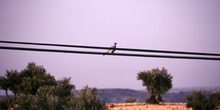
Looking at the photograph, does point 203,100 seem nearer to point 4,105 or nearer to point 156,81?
point 156,81

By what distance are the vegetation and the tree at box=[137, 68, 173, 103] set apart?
15.0 meters

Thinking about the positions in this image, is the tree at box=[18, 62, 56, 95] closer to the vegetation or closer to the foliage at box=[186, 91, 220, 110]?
the vegetation

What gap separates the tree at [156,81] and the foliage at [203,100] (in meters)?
14.4

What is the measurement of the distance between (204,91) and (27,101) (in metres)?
21.3

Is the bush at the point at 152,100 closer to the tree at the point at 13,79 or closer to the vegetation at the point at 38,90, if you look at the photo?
the vegetation at the point at 38,90

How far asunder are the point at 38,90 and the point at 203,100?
19.1 m

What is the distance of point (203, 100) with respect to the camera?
99.0 ft

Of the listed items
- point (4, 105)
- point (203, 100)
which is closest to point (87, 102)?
point (203, 100)

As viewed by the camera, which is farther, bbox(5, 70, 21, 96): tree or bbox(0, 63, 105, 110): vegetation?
bbox(5, 70, 21, 96): tree

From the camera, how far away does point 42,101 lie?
25.0 metres

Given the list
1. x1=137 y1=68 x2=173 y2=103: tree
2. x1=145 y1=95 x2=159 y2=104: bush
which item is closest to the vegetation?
x1=145 y1=95 x2=159 y2=104: bush

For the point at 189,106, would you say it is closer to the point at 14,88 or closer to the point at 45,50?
the point at 14,88

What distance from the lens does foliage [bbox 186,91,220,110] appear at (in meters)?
29.8

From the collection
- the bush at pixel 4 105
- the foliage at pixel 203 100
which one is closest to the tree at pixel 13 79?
the bush at pixel 4 105
